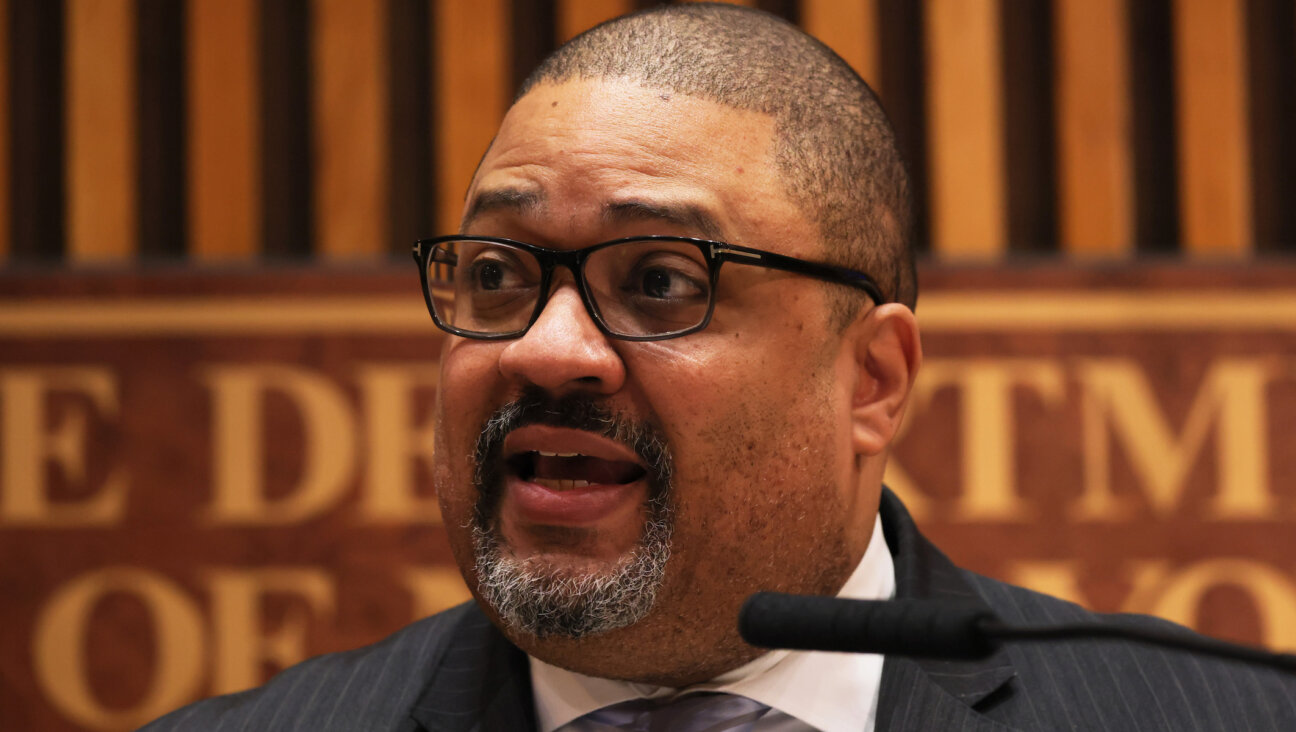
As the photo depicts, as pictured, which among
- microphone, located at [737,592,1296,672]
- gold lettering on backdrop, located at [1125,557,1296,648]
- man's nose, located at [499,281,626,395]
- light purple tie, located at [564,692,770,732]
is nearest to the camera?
microphone, located at [737,592,1296,672]

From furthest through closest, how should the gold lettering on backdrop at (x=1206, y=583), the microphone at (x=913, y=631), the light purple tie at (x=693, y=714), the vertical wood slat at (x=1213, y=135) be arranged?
A: the vertical wood slat at (x=1213, y=135)
the gold lettering on backdrop at (x=1206, y=583)
the light purple tie at (x=693, y=714)
the microphone at (x=913, y=631)

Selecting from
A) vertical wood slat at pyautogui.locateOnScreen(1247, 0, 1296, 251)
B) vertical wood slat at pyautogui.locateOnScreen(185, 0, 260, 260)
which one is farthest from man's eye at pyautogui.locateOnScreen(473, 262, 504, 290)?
vertical wood slat at pyautogui.locateOnScreen(1247, 0, 1296, 251)

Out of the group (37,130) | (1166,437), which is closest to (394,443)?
(37,130)

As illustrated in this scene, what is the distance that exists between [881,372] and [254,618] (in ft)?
4.76

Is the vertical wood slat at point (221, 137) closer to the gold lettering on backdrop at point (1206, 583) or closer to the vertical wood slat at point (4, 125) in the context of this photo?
the vertical wood slat at point (4, 125)

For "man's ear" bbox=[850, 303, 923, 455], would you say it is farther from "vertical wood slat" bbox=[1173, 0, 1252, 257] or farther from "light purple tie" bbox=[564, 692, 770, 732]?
"vertical wood slat" bbox=[1173, 0, 1252, 257]

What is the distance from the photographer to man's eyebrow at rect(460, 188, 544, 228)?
4.13 ft

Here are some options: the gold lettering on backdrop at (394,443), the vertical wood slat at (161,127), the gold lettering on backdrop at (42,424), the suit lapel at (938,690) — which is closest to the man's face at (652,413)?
the suit lapel at (938,690)

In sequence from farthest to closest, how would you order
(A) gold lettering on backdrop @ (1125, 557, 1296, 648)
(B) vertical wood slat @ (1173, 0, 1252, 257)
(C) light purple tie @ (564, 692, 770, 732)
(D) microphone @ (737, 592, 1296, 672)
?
(B) vertical wood slat @ (1173, 0, 1252, 257), (A) gold lettering on backdrop @ (1125, 557, 1296, 648), (C) light purple tie @ (564, 692, 770, 732), (D) microphone @ (737, 592, 1296, 672)

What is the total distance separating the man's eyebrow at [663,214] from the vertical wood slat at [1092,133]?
1.47 m

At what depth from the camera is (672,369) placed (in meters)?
1.21

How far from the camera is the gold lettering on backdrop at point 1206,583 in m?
2.34

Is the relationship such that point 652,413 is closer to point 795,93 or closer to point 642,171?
point 642,171

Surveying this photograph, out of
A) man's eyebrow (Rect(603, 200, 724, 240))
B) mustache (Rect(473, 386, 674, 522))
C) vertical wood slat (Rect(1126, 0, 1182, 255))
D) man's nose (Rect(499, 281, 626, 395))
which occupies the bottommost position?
mustache (Rect(473, 386, 674, 522))
